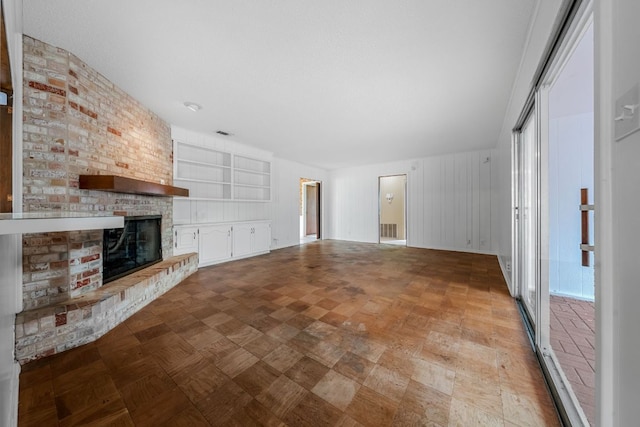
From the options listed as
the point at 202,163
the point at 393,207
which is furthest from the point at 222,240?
the point at 393,207

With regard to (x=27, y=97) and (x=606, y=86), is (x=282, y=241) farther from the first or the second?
(x=606, y=86)

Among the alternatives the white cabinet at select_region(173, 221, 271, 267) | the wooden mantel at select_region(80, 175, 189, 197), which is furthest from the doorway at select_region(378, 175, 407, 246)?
the wooden mantel at select_region(80, 175, 189, 197)

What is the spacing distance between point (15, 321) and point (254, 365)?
1.78 meters

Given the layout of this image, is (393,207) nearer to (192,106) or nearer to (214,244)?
(214,244)

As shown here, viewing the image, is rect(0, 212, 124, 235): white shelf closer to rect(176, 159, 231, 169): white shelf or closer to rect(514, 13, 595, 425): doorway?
rect(514, 13, 595, 425): doorway

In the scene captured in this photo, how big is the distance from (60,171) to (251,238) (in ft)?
11.0

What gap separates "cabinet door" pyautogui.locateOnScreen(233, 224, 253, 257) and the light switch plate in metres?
4.89

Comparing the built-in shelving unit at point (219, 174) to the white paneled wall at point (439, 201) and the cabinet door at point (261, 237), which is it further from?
the white paneled wall at point (439, 201)

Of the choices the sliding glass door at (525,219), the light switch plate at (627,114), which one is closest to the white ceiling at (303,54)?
the sliding glass door at (525,219)

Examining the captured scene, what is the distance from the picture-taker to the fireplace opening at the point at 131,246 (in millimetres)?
2555

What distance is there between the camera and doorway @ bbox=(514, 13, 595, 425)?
1451mm

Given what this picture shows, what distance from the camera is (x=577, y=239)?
248 centimetres

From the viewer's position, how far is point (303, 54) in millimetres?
2039

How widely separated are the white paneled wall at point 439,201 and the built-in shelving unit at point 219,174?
3227mm
